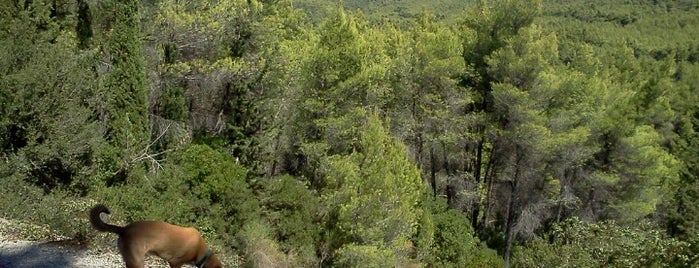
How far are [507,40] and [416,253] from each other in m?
7.75

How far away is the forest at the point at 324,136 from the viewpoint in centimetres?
1117

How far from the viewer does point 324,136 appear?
615 inches

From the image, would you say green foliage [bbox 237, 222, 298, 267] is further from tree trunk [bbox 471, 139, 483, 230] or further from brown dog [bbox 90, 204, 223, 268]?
tree trunk [bbox 471, 139, 483, 230]

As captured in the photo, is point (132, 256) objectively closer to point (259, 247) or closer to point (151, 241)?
point (151, 241)

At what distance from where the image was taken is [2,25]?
11.5 m

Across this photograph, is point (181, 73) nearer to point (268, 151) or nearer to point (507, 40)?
point (268, 151)

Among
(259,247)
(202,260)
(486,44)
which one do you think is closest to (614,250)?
(259,247)

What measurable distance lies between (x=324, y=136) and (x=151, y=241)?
11417mm

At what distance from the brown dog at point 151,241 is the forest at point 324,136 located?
335 cm

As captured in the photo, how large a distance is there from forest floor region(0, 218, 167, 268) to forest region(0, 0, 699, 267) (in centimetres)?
27

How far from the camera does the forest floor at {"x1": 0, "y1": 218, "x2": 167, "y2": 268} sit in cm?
646

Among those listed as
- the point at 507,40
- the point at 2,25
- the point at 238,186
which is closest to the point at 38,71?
the point at 2,25

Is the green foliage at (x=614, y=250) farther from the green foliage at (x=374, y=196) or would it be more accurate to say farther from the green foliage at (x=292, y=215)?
the green foliage at (x=292, y=215)

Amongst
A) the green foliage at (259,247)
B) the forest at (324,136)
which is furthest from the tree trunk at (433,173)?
the green foliage at (259,247)
